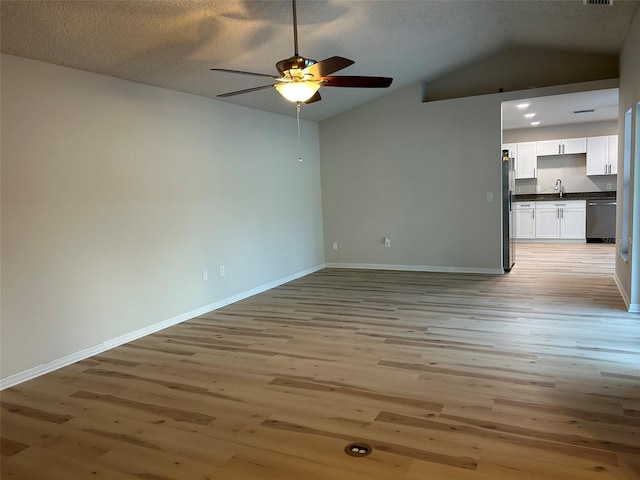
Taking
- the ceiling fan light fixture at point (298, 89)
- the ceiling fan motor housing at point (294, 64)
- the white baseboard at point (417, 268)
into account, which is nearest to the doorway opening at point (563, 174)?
the white baseboard at point (417, 268)

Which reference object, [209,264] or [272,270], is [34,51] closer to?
[209,264]

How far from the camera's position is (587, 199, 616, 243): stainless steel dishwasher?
28.5ft

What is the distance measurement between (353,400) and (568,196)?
838cm

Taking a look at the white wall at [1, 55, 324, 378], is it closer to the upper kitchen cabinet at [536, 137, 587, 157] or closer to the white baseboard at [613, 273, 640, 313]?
the white baseboard at [613, 273, 640, 313]

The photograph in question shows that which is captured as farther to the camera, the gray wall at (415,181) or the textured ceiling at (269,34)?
the gray wall at (415,181)

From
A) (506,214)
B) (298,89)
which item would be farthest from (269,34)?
(506,214)

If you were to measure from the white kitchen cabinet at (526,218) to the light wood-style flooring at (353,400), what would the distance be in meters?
4.87

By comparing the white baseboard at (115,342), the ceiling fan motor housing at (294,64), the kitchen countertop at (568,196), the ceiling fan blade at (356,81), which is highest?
the ceiling fan motor housing at (294,64)

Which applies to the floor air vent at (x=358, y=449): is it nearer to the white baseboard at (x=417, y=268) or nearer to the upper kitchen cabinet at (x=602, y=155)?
the white baseboard at (x=417, y=268)

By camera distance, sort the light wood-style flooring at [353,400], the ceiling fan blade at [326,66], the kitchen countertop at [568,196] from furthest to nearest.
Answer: the kitchen countertop at [568,196] < the ceiling fan blade at [326,66] < the light wood-style flooring at [353,400]

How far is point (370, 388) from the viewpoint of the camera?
293 cm

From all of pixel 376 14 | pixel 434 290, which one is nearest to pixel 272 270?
pixel 434 290

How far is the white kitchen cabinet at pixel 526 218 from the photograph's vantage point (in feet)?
30.9

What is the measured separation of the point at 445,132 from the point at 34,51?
16.8 feet
